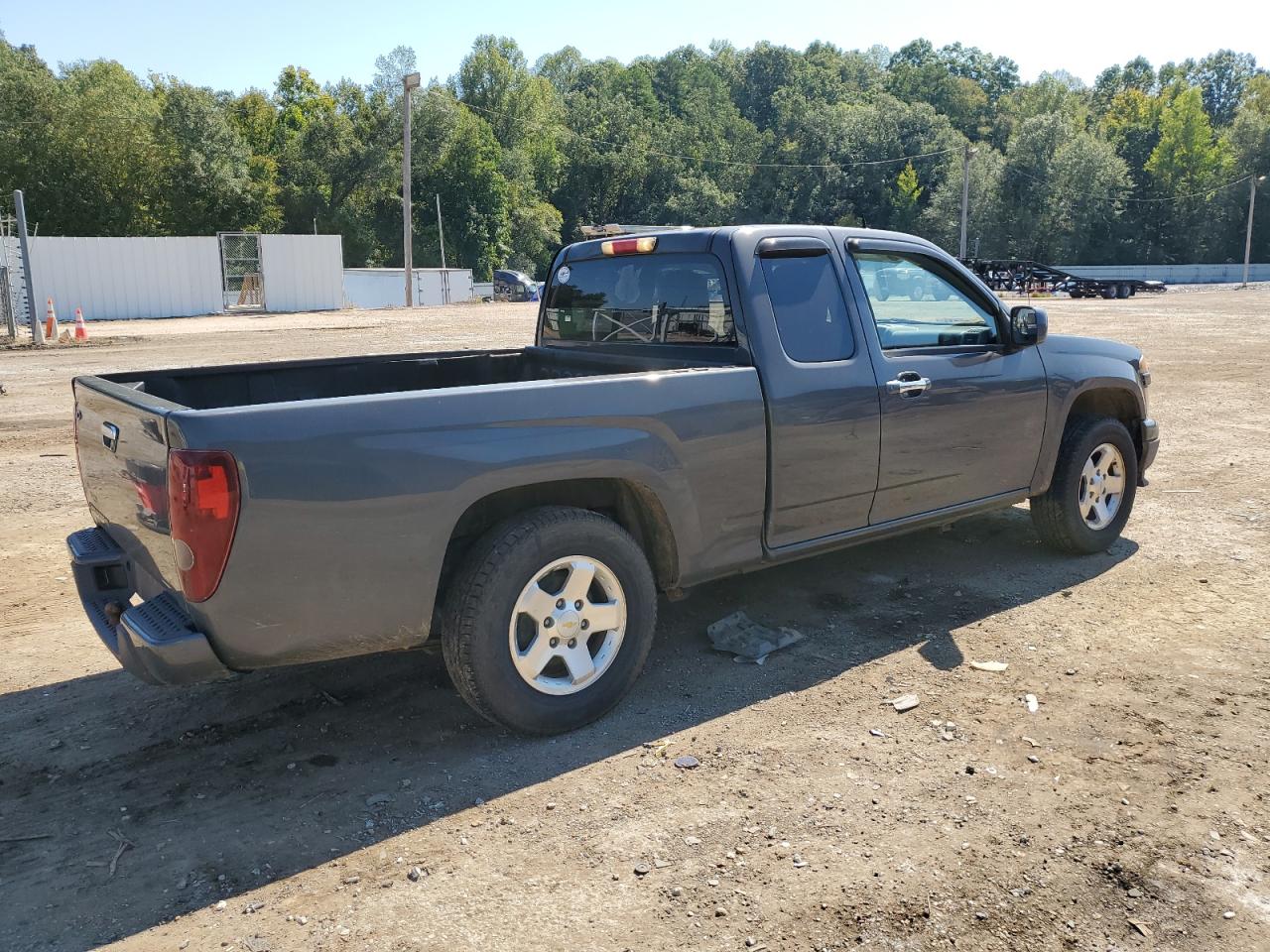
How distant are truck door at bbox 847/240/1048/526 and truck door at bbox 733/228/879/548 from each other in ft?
0.40

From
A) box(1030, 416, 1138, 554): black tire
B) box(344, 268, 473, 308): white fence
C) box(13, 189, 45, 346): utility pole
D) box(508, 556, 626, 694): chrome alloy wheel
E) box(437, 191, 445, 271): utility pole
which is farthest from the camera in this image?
box(437, 191, 445, 271): utility pole

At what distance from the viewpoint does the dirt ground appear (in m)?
2.85

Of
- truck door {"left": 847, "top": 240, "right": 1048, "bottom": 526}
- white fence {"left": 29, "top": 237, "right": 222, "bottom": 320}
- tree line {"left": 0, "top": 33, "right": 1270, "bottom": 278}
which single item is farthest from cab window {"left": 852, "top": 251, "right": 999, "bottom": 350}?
tree line {"left": 0, "top": 33, "right": 1270, "bottom": 278}

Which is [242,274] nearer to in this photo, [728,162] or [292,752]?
[292,752]

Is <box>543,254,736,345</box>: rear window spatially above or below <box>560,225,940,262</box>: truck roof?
below

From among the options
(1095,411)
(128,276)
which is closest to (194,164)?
(128,276)

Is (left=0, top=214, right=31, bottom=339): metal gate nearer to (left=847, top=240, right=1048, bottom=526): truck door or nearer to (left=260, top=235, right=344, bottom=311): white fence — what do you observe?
(left=260, top=235, right=344, bottom=311): white fence

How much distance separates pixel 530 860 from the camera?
10.3 feet

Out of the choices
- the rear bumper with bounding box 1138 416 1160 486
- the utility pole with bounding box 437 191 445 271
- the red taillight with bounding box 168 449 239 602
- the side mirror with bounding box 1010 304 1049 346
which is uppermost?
the utility pole with bounding box 437 191 445 271

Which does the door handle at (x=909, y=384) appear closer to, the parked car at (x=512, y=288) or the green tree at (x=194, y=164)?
the parked car at (x=512, y=288)

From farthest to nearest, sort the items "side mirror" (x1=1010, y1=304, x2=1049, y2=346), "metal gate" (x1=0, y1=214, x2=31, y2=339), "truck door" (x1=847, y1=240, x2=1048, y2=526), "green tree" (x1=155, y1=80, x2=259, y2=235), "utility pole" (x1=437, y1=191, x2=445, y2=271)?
"utility pole" (x1=437, y1=191, x2=445, y2=271) → "green tree" (x1=155, y1=80, x2=259, y2=235) → "metal gate" (x1=0, y1=214, x2=31, y2=339) → "side mirror" (x1=1010, y1=304, x2=1049, y2=346) → "truck door" (x1=847, y1=240, x2=1048, y2=526)

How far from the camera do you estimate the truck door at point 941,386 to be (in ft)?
15.7

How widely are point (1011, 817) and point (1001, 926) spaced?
1.90 feet

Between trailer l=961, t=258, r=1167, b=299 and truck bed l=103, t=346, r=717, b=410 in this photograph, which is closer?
truck bed l=103, t=346, r=717, b=410
